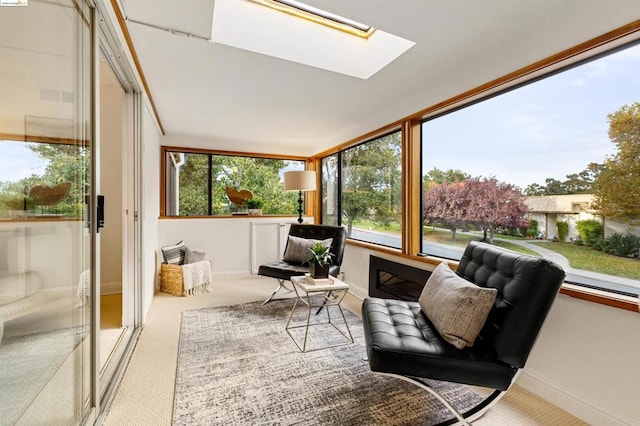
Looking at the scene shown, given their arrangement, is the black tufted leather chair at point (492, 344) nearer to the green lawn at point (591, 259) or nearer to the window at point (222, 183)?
the green lawn at point (591, 259)

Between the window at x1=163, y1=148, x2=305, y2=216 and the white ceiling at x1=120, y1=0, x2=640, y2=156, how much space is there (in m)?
0.74

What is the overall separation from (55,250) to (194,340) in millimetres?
1557

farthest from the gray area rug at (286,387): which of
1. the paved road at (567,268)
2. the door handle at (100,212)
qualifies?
the door handle at (100,212)

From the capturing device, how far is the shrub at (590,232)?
164cm

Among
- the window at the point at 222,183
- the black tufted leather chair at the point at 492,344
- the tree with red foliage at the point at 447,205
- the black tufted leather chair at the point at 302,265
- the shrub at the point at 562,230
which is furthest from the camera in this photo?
the window at the point at 222,183

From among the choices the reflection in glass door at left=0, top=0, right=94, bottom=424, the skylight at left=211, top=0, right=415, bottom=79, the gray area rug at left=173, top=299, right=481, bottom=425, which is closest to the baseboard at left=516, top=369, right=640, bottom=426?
the gray area rug at left=173, top=299, right=481, bottom=425

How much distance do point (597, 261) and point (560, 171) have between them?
555 millimetres

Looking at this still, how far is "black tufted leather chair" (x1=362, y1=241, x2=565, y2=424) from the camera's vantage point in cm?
136

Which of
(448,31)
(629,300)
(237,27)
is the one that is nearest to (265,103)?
(237,27)

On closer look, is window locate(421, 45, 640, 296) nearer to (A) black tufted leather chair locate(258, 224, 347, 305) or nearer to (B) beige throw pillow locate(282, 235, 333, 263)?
(A) black tufted leather chair locate(258, 224, 347, 305)

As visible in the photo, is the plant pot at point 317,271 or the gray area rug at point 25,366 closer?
the gray area rug at point 25,366

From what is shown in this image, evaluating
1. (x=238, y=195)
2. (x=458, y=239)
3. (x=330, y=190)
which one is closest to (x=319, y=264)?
(x=458, y=239)

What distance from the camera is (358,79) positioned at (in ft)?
8.04

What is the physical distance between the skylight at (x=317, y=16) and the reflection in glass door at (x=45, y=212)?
112cm
